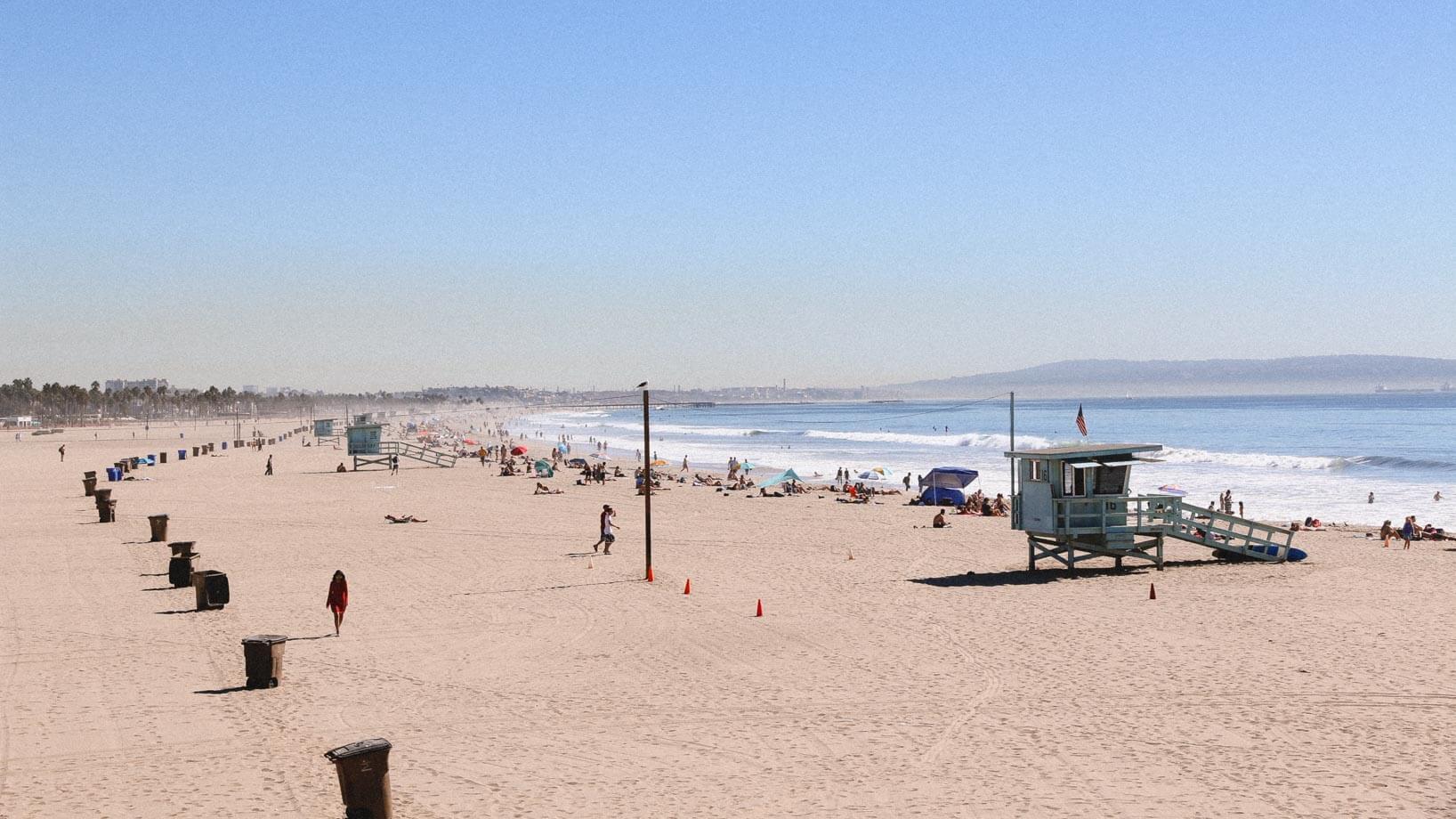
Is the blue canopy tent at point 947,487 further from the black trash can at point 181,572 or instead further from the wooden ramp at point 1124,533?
the black trash can at point 181,572

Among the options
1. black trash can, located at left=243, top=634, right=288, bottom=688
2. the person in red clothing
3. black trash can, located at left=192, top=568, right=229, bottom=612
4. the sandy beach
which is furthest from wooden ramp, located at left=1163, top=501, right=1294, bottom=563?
black trash can, located at left=192, top=568, right=229, bottom=612

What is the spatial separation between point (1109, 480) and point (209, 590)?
687 inches

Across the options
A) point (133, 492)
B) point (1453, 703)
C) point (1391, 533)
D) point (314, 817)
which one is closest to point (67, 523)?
point (133, 492)

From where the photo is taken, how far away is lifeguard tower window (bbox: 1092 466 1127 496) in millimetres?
23422

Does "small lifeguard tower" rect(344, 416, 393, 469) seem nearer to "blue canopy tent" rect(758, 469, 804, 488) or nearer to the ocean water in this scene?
the ocean water

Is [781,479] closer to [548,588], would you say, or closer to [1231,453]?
[548,588]

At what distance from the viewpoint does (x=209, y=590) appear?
62.0ft

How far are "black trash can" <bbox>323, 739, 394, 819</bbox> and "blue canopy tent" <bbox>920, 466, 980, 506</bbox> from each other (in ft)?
106

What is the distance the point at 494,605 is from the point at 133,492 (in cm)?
3108

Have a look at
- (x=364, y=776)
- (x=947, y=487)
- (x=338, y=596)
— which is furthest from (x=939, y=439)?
(x=364, y=776)

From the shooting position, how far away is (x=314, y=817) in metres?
9.43

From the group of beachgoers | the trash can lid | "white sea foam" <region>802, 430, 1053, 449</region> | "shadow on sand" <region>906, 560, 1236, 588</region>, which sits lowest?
"white sea foam" <region>802, 430, 1053, 449</region>

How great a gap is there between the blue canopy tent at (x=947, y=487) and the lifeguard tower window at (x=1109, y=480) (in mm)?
15878

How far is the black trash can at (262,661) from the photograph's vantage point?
535 inches
